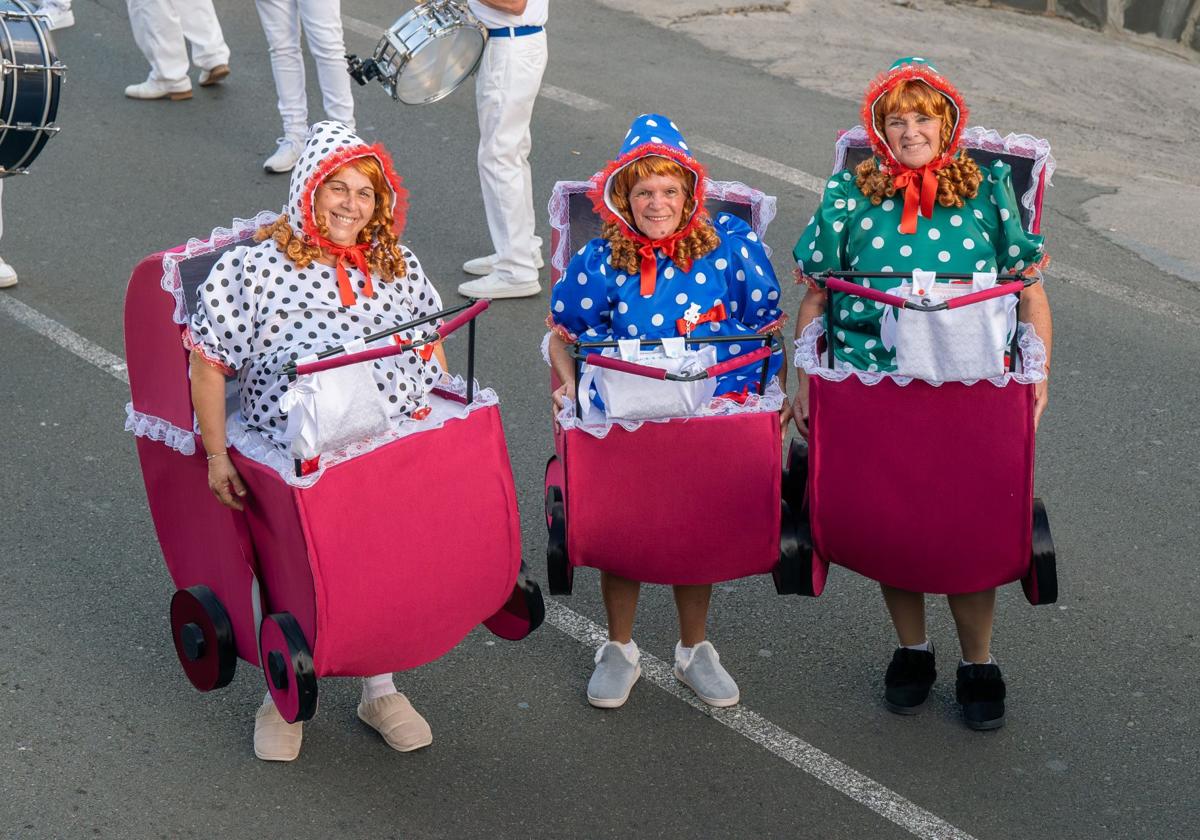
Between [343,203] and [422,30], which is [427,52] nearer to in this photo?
[422,30]

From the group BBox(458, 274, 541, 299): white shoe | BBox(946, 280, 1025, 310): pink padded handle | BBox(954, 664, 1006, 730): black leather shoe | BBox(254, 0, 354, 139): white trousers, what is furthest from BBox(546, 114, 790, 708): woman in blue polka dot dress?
BBox(254, 0, 354, 139): white trousers

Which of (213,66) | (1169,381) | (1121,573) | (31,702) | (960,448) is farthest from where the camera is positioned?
(213,66)

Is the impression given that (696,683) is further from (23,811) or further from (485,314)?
(485,314)

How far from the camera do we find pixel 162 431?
420 cm

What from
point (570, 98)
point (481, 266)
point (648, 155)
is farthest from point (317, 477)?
point (570, 98)

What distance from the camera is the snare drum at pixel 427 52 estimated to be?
680 centimetres

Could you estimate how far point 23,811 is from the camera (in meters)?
4.16

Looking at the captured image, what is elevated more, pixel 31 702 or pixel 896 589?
pixel 896 589

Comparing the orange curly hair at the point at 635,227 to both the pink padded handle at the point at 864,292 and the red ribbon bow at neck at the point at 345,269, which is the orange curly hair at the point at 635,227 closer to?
the pink padded handle at the point at 864,292

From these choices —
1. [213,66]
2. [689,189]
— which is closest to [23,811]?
[689,189]

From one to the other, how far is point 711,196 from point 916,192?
666mm

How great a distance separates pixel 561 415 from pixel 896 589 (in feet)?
3.73

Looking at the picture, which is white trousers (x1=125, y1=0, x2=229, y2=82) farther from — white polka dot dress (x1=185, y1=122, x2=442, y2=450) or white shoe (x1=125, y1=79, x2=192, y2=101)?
Answer: white polka dot dress (x1=185, y1=122, x2=442, y2=450)

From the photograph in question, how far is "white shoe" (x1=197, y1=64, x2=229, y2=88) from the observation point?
10086mm
